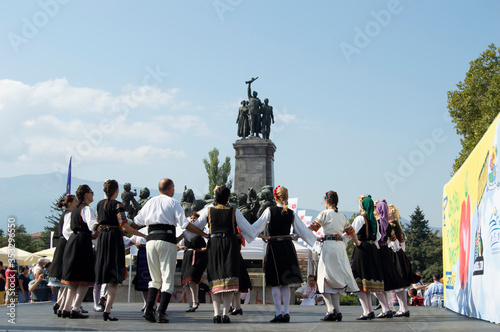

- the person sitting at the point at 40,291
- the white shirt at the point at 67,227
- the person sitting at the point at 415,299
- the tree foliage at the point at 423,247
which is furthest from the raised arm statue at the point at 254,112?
the tree foliage at the point at 423,247

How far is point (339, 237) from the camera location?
27.6 ft

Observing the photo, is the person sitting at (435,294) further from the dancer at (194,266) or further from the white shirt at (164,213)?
the white shirt at (164,213)

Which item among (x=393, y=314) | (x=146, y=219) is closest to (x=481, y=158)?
(x=393, y=314)

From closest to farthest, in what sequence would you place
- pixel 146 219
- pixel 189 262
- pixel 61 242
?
pixel 146 219
pixel 61 242
pixel 189 262

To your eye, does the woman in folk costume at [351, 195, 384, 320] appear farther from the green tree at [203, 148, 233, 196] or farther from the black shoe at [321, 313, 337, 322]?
the green tree at [203, 148, 233, 196]

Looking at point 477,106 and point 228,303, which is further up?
point 477,106

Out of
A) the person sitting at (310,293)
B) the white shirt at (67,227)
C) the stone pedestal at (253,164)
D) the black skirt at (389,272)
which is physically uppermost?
the stone pedestal at (253,164)

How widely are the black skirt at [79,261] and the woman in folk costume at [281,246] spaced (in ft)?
7.45

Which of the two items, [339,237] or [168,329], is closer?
[168,329]

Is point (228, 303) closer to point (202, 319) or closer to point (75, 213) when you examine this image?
point (202, 319)

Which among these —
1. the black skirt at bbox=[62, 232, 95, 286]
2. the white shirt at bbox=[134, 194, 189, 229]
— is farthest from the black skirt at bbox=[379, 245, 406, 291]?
the black skirt at bbox=[62, 232, 95, 286]

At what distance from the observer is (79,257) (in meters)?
7.91

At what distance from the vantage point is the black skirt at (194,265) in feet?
33.3

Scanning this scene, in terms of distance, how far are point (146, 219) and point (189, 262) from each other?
2884 mm
